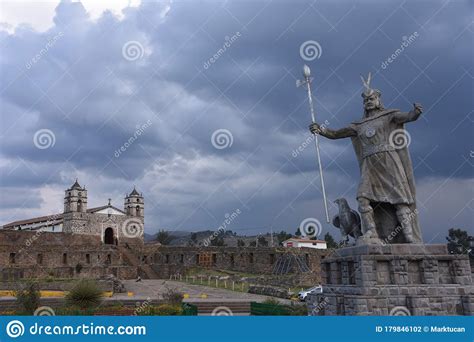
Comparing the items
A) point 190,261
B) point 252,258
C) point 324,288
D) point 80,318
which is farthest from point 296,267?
point 80,318

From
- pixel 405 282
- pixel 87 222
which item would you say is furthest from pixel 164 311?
pixel 87 222

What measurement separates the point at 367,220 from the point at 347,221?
2.38 ft

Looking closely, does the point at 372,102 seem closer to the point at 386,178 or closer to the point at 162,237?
the point at 386,178

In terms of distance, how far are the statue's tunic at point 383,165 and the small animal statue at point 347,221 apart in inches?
26.4

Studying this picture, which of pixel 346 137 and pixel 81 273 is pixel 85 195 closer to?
pixel 81 273

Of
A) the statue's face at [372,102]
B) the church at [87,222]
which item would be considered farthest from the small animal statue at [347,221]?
the church at [87,222]

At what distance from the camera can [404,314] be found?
7.80m

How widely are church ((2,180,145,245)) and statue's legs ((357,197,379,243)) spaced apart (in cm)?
5491

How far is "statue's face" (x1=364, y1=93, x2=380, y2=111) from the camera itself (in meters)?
9.54

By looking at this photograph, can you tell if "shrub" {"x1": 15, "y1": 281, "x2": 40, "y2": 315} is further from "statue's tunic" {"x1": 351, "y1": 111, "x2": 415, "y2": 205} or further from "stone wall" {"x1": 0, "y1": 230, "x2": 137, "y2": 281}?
"stone wall" {"x1": 0, "y1": 230, "x2": 137, "y2": 281}

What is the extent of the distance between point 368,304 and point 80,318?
5116 millimetres

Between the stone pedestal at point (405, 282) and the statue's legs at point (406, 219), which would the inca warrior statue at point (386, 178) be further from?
the stone pedestal at point (405, 282)

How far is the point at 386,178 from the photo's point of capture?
9.04 meters

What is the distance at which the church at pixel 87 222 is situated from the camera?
60.3 metres
